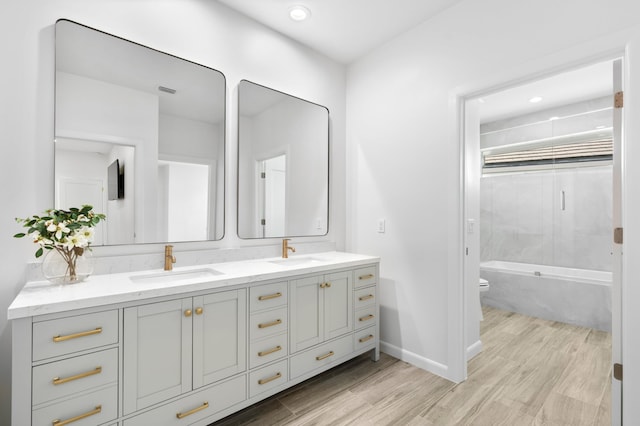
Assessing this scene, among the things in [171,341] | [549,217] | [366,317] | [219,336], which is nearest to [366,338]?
[366,317]

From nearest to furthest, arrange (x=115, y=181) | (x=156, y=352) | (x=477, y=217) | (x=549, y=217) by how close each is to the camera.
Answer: (x=156, y=352) < (x=115, y=181) < (x=477, y=217) < (x=549, y=217)

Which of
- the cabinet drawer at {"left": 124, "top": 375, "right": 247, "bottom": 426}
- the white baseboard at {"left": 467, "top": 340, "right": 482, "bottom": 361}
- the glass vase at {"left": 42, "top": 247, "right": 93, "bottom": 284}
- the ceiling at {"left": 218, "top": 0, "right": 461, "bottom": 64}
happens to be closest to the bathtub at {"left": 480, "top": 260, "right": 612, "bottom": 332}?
the white baseboard at {"left": 467, "top": 340, "right": 482, "bottom": 361}

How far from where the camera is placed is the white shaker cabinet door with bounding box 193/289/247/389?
62.9 inches

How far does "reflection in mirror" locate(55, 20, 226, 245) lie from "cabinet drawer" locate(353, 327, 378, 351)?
128cm

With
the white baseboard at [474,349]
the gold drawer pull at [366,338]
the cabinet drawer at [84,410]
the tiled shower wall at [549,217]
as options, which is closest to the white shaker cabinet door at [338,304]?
the gold drawer pull at [366,338]

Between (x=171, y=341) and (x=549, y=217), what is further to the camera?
(x=549, y=217)

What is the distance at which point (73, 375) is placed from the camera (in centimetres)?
128

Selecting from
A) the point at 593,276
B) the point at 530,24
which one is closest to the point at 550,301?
the point at 593,276

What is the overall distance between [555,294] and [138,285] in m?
4.16

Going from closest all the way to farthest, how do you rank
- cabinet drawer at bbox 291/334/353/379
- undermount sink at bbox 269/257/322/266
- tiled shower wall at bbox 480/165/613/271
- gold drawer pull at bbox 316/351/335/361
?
cabinet drawer at bbox 291/334/353/379, gold drawer pull at bbox 316/351/335/361, undermount sink at bbox 269/257/322/266, tiled shower wall at bbox 480/165/613/271

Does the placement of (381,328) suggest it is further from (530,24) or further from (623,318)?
(530,24)

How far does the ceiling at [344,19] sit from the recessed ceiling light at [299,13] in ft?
0.10

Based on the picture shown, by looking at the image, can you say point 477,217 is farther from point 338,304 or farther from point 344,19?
point 344,19

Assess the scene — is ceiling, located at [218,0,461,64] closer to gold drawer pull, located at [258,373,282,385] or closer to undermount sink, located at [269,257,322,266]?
undermount sink, located at [269,257,322,266]
